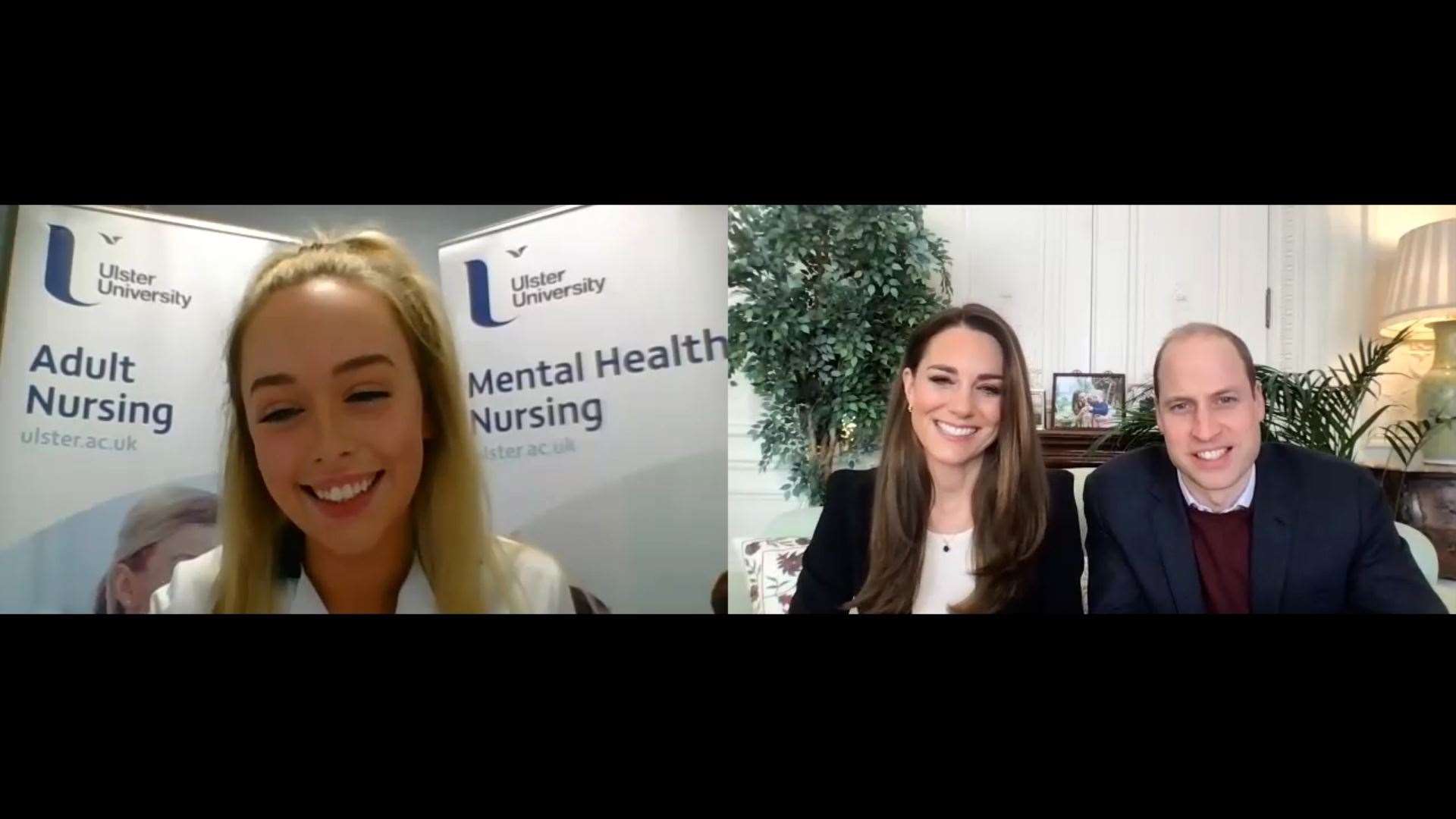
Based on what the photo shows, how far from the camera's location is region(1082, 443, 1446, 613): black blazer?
6.46 ft

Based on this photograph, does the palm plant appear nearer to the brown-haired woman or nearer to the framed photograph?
the framed photograph

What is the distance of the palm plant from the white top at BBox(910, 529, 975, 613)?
17.3 inches

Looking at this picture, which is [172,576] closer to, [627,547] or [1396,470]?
[627,547]

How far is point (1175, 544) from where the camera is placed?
1996 millimetres

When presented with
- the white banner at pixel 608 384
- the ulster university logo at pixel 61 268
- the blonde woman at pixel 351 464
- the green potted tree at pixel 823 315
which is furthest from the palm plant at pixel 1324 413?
the ulster university logo at pixel 61 268

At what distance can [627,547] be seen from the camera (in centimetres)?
209

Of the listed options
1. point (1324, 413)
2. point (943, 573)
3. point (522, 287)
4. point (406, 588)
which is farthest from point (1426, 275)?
point (406, 588)

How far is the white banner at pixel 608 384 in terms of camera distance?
206cm

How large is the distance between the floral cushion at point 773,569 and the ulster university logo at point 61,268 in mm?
1960

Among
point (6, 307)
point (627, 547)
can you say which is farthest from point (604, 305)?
point (6, 307)

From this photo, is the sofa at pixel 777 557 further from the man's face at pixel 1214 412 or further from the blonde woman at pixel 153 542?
the blonde woman at pixel 153 542

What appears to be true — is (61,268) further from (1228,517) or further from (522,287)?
(1228,517)

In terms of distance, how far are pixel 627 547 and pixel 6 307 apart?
186cm

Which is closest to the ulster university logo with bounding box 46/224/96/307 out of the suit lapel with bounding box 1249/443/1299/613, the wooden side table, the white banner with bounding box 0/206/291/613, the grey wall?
the white banner with bounding box 0/206/291/613
